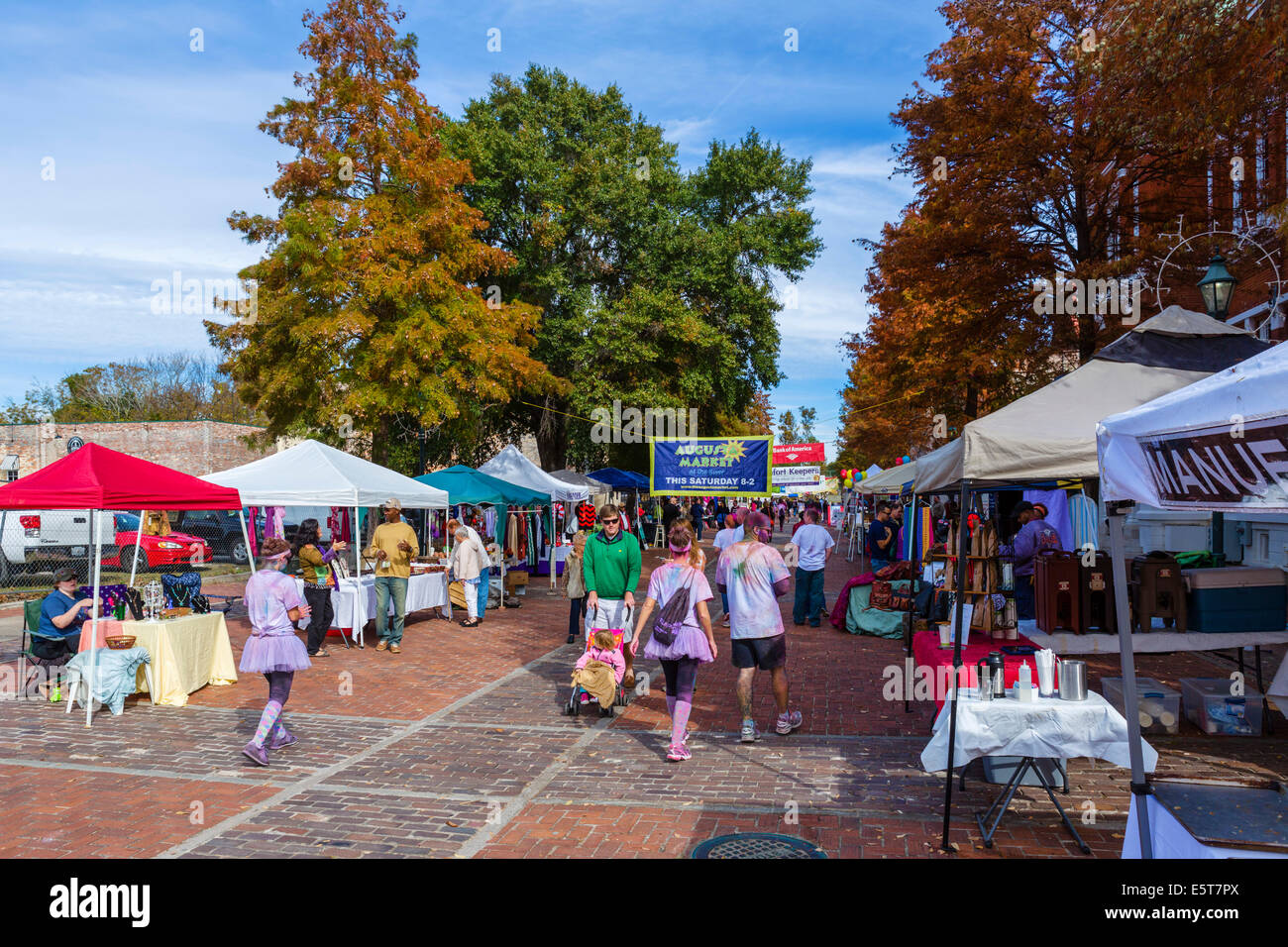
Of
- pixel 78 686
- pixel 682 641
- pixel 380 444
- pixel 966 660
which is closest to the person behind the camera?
pixel 966 660

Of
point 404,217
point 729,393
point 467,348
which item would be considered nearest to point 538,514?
point 467,348

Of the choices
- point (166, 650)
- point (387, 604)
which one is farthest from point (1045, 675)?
point (387, 604)

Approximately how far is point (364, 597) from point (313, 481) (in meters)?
1.85

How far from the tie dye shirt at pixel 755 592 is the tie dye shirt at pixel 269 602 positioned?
3.53 m

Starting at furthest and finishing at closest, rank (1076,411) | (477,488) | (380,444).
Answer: (380,444) < (477,488) < (1076,411)

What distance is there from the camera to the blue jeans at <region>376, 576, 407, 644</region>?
38.0ft

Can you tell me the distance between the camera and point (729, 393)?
29.0 metres

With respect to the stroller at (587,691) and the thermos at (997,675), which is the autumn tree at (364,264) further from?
the thermos at (997,675)

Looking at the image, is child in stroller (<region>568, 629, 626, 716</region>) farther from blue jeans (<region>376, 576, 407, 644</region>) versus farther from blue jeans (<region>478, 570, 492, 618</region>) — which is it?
blue jeans (<region>478, 570, 492, 618</region>)

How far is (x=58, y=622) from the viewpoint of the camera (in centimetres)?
856

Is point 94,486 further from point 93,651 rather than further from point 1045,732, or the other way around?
point 1045,732

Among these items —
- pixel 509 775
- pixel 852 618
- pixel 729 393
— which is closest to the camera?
pixel 509 775
